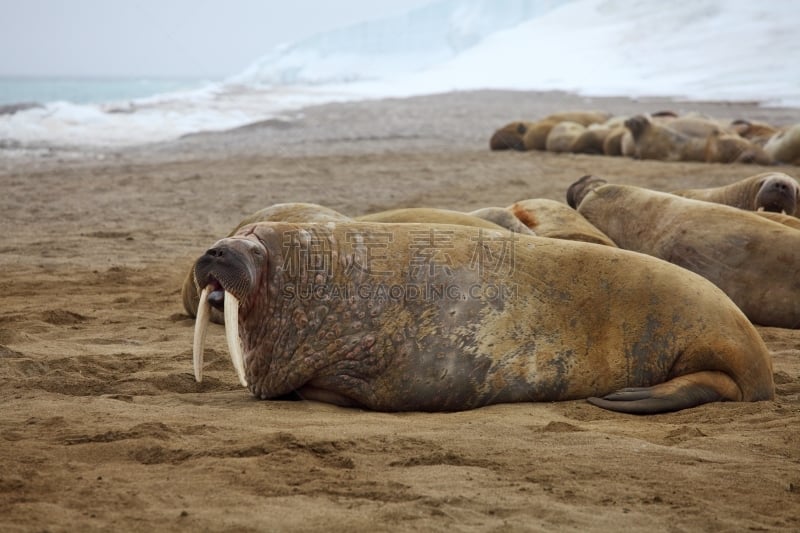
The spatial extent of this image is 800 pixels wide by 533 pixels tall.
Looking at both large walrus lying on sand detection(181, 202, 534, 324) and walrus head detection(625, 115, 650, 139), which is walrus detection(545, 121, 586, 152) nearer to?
walrus head detection(625, 115, 650, 139)

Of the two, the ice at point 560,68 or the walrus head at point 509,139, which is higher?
the ice at point 560,68

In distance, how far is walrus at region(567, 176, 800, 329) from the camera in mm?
6238

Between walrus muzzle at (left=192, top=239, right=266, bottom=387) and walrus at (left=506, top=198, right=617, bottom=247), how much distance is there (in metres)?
2.95

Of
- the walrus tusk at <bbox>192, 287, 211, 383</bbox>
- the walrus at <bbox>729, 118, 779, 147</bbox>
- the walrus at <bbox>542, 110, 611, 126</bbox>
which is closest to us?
the walrus tusk at <bbox>192, 287, 211, 383</bbox>

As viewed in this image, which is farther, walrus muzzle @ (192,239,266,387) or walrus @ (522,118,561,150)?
walrus @ (522,118,561,150)

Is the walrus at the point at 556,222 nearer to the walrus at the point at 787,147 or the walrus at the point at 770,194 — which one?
the walrus at the point at 770,194

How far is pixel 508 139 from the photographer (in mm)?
18078

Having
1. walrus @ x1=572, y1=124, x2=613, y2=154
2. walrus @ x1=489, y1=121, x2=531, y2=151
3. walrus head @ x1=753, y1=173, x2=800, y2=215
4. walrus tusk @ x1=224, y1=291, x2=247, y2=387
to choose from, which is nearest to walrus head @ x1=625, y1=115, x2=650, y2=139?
walrus @ x1=572, y1=124, x2=613, y2=154

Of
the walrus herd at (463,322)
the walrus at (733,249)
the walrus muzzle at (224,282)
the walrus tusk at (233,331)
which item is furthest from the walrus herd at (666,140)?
the walrus tusk at (233,331)

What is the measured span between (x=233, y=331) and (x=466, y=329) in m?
1.02

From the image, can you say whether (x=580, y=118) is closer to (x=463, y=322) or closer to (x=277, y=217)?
(x=277, y=217)

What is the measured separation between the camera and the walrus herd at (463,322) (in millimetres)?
4344

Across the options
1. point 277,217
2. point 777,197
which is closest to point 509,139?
point 777,197

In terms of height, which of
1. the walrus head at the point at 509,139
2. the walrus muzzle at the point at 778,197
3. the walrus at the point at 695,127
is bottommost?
the walrus head at the point at 509,139
